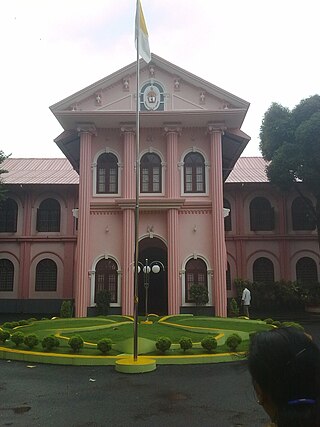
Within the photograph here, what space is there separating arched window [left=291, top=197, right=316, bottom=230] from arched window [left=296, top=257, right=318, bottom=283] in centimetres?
191

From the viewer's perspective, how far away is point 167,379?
8703mm

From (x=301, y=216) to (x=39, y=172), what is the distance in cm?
1685

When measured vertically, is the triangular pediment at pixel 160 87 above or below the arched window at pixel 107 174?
Answer: above

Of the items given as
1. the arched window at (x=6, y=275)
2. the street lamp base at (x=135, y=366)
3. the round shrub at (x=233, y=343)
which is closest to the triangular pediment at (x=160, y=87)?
the arched window at (x=6, y=275)

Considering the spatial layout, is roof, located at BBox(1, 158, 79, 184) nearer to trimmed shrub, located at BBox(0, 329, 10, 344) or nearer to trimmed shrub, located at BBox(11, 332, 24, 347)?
trimmed shrub, located at BBox(0, 329, 10, 344)

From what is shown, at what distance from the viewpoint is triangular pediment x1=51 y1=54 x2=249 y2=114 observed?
19.9m

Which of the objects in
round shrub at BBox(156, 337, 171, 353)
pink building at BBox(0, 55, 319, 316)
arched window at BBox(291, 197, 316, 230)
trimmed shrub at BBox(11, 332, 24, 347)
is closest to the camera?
round shrub at BBox(156, 337, 171, 353)

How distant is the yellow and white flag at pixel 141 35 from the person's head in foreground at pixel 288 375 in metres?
11.7

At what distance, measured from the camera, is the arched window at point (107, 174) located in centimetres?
2006

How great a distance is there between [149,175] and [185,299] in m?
5.63

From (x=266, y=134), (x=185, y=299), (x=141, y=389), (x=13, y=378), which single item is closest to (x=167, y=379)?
(x=141, y=389)

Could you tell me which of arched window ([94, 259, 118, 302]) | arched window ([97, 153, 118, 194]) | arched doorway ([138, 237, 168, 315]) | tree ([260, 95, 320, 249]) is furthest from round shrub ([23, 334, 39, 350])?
tree ([260, 95, 320, 249])

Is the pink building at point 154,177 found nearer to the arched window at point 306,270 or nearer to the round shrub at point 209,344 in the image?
the round shrub at point 209,344

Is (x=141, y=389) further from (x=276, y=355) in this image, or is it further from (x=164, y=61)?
(x=164, y=61)
